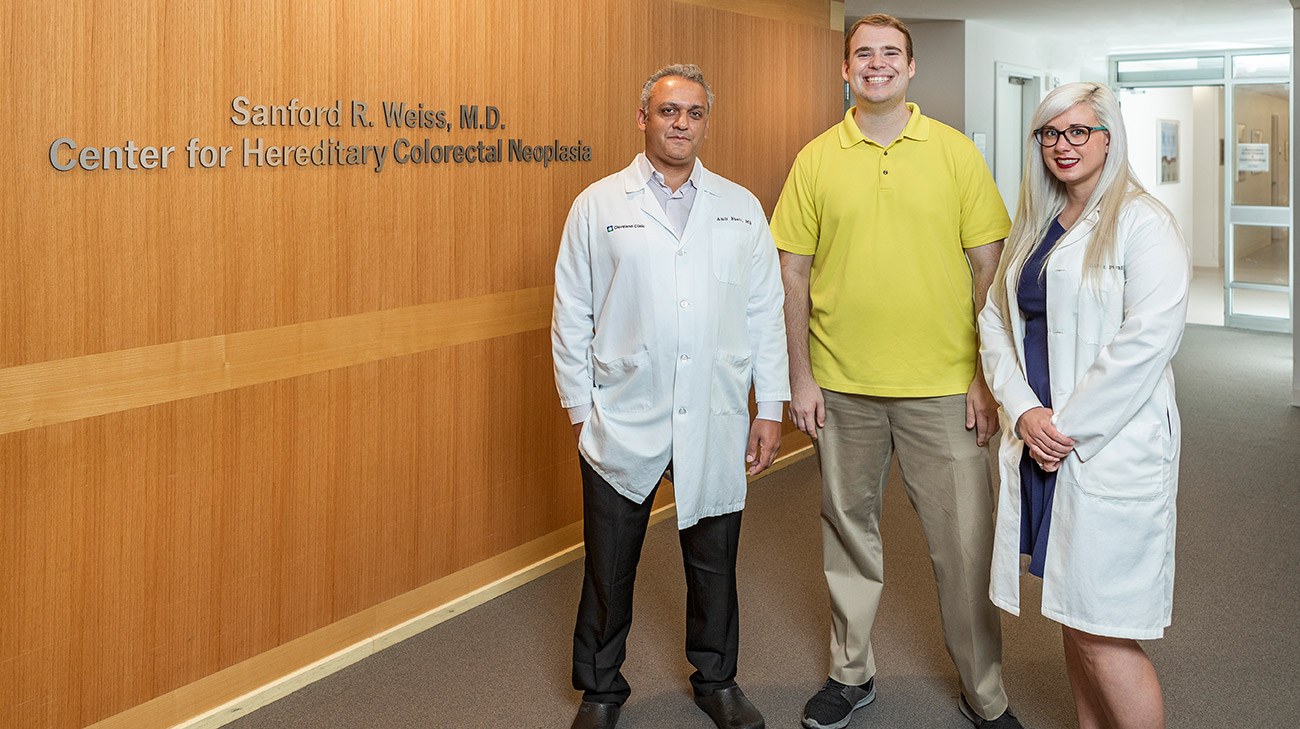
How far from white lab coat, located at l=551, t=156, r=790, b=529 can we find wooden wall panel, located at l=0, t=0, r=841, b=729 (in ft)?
3.01

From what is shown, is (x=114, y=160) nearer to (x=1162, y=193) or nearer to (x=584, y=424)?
(x=584, y=424)

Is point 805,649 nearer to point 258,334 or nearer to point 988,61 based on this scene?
point 258,334

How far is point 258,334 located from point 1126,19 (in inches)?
327

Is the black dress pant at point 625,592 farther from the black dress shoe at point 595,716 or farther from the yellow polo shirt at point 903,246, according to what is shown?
the yellow polo shirt at point 903,246

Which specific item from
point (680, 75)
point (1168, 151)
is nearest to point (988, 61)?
point (1168, 151)

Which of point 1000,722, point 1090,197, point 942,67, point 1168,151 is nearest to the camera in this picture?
point 1090,197

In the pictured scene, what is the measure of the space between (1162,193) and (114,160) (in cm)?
1388

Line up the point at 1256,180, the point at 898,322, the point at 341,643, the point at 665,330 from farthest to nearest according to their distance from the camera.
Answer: the point at 1256,180, the point at 341,643, the point at 898,322, the point at 665,330

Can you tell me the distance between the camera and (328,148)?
3.29 m

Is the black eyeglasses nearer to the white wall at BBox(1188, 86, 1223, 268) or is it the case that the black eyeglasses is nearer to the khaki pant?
the khaki pant

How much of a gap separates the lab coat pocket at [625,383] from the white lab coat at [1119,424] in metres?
1.00

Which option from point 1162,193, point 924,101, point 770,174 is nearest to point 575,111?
point 770,174

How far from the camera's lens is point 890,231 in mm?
2834

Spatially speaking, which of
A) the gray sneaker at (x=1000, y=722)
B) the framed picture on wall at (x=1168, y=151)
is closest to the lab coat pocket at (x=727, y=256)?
the gray sneaker at (x=1000, y=722)
